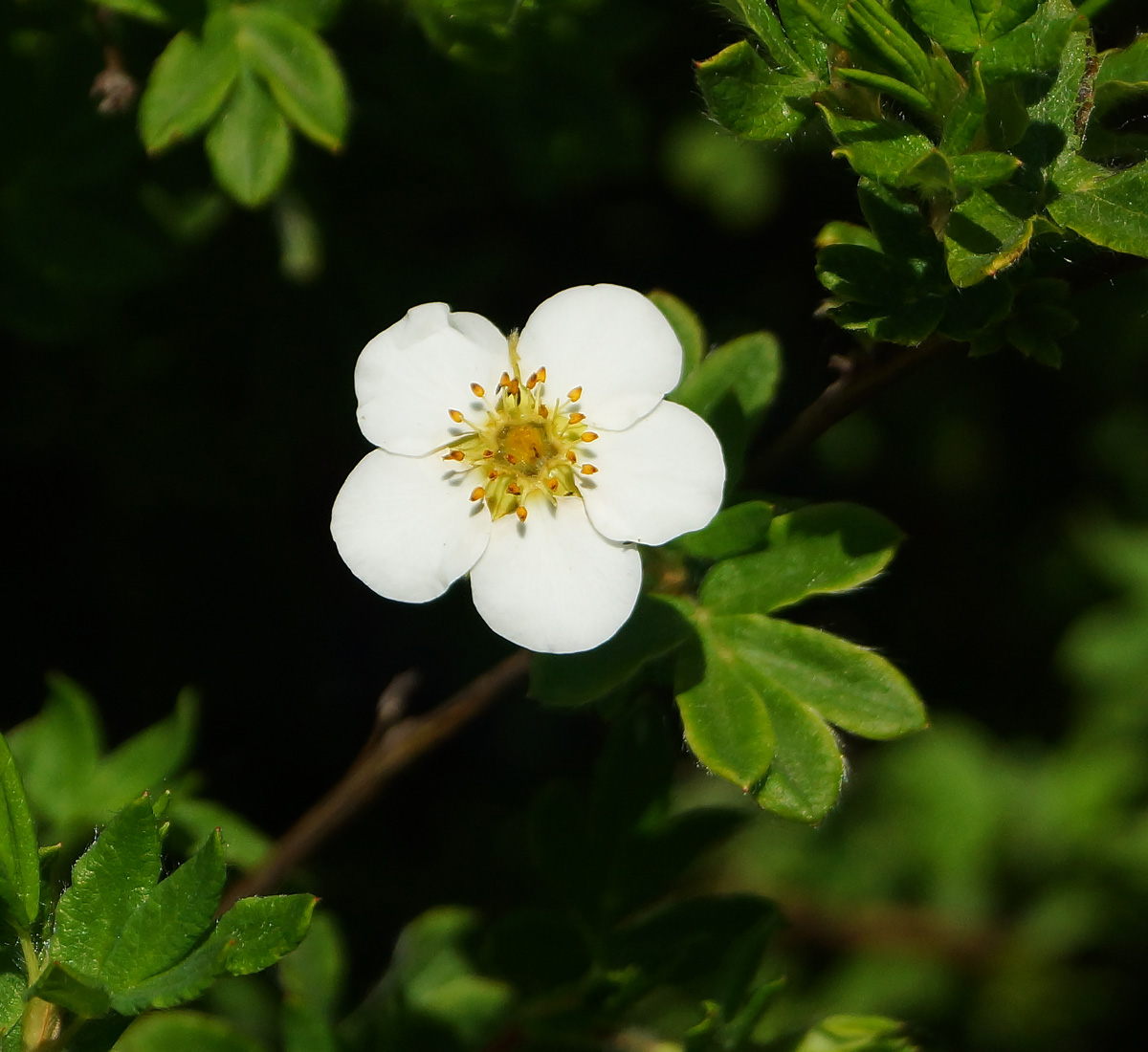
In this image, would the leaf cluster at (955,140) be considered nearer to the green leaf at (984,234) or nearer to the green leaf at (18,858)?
the green leaf at (984,234)

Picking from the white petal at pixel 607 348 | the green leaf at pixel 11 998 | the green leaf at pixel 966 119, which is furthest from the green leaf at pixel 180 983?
the green leaf at pixel 966 119

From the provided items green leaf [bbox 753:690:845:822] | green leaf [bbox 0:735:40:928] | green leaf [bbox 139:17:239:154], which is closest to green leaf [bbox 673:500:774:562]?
green leaf [bbox 753:690:845:822]

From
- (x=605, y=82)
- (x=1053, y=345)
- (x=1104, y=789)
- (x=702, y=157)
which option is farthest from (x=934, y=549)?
(x=1053, y=345)

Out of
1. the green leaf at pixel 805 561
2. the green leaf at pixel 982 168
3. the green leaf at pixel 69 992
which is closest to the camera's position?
the green leaf at pixel 69 992

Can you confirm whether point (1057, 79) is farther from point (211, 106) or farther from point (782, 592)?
point (211, 106)

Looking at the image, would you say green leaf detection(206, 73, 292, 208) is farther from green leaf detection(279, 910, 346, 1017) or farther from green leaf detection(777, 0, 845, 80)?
green leaf detection(279, 910, 346, 1017)
